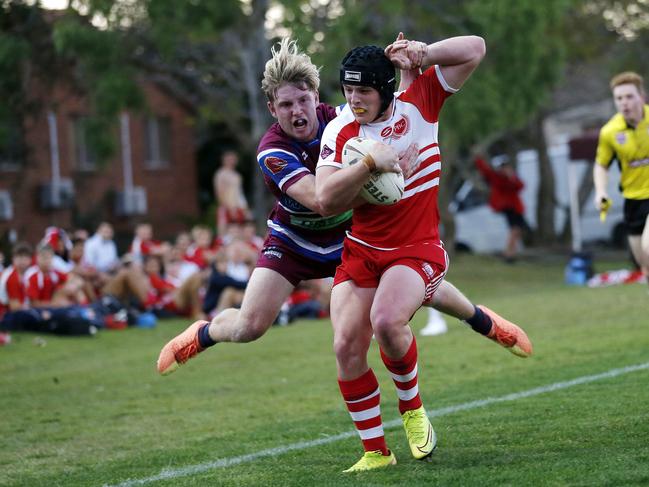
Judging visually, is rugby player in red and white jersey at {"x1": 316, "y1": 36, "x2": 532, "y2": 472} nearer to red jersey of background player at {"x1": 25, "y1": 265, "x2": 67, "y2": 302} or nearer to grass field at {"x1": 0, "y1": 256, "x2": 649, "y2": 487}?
grass field at {"x1": 0, "y1": 256, "x2": 649, "y2": 487}

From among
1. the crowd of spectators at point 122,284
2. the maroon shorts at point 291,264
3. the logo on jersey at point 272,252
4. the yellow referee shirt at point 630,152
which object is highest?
the yellow referee shirt at point 630,152

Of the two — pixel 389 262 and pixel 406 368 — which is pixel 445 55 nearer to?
pixel 389 262

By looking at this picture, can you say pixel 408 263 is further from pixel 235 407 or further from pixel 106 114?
pixel 106 114

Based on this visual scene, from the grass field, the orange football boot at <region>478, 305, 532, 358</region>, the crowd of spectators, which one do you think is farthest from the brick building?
the orange football boot at <region>478, 305, 532, 358</region>

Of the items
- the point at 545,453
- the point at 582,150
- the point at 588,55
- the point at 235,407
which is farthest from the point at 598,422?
the point at 588,55

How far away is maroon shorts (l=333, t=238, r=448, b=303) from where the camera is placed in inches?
235

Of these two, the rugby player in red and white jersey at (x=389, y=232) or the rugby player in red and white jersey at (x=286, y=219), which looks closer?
the rugby player in red and white jersey at (x=389, y=232)

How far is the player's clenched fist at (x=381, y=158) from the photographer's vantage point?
5434 mm

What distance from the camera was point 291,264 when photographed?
22.7 ft

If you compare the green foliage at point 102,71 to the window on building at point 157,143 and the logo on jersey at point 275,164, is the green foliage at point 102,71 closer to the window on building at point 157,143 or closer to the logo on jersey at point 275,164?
the window on building at point 157,143

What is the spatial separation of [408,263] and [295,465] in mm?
1347

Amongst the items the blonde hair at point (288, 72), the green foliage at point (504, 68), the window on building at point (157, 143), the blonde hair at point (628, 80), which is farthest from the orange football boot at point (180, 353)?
the window on building at point (157, 143)

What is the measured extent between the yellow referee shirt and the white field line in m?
1.84

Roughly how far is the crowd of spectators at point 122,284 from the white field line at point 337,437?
316 inches
